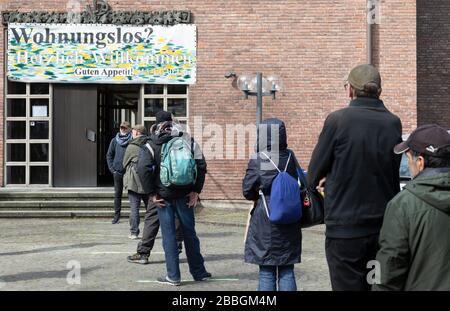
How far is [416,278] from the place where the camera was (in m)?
2.99

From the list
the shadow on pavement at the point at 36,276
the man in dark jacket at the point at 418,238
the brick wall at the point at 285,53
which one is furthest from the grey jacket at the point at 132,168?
the man in dark jacket at the point at 418,238

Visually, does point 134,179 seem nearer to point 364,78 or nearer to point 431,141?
point 364,78

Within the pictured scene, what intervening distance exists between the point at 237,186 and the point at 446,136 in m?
12.2

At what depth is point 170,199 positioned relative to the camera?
693cm

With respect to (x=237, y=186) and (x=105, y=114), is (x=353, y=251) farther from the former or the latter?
(x=105, y=114)

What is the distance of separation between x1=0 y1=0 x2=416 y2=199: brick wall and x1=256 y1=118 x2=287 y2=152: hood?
10105mm

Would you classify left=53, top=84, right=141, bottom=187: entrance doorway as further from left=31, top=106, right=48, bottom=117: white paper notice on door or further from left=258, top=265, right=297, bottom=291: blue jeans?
left=258, top=265, right=297, bottom=291: blue jeans

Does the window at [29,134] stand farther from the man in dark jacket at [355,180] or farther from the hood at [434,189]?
the hood at [434,189]

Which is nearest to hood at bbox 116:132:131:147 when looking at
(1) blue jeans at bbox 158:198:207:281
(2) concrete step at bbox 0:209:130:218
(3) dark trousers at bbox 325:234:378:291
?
(2) concrete step at bbox 0:209:130:218

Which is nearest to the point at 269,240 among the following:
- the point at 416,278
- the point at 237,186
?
the point at 416,278

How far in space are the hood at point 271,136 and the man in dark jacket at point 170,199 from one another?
1.94 metres

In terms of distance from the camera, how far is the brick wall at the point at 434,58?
16953 millimetres

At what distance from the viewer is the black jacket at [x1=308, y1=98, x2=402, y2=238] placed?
383 cm

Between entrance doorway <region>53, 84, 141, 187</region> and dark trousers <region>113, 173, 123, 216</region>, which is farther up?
entrance doorway <region>53, 84, 141, 187</region>
